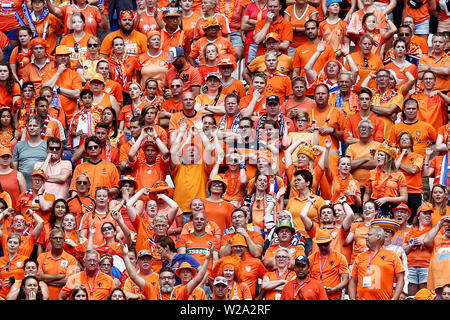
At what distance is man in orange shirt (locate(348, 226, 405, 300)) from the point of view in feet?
49.2

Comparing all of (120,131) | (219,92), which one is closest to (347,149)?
(219,92)

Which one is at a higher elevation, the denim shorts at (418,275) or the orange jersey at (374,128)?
the orange jersey at (374,128)

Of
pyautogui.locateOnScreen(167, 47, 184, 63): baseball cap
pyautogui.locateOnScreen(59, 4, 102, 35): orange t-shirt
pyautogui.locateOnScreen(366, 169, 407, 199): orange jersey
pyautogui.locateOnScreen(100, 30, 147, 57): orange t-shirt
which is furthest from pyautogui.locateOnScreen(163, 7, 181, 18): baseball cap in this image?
pyautogui.locateOnScreen(366, 169, 407, 199): orange jersey

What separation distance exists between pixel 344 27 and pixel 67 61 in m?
4.20

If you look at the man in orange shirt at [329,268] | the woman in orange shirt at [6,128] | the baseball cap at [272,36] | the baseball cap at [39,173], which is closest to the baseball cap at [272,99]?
the baseball cap at [272,36]

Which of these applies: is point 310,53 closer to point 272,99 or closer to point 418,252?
point 272,99

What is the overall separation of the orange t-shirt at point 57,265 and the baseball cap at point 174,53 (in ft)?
14.3

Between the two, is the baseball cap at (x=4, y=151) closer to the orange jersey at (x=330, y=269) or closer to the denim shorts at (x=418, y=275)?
the orange jersey at (x=330, y=269)

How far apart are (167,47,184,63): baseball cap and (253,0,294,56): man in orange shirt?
1.21 metres

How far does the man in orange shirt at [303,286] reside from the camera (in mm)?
14500

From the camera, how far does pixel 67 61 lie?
19391mm

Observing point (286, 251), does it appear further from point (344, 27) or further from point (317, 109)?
point (344, 27)

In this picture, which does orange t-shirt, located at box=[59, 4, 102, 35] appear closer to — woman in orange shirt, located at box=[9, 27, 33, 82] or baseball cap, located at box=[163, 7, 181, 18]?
woman in orange shirt, located at box=[9, 27, 33, 82]

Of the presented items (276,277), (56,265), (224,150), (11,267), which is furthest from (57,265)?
(224,150)
